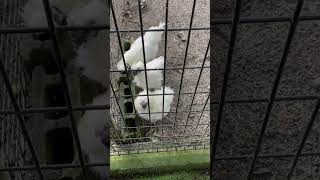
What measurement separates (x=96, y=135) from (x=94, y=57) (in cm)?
9

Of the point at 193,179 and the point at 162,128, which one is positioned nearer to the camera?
the point at 193,179

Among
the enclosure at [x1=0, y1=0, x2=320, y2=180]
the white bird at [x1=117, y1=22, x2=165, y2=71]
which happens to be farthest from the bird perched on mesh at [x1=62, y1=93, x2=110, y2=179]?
the white bird at [x1=117, y1=22, x2=165, y2=71]

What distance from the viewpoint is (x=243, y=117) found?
69cm

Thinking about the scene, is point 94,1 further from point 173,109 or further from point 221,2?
point 173,109

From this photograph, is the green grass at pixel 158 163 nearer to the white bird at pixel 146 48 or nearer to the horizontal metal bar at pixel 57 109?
the white bird at pixel 146 48

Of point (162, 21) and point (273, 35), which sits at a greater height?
point (162, 21)

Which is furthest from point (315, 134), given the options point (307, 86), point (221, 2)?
point (221, 2)

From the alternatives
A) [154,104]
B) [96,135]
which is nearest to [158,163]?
[154,104]

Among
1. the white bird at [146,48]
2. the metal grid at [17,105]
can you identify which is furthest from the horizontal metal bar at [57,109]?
the white bird at [146,48]

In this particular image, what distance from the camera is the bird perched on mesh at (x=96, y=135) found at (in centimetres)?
54

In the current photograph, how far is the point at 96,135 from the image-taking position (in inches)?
22.1

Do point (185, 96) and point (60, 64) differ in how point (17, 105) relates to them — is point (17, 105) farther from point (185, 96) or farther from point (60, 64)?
point (185, 96)

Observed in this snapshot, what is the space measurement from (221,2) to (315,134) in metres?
0.24

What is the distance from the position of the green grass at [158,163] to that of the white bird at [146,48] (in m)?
0.16
